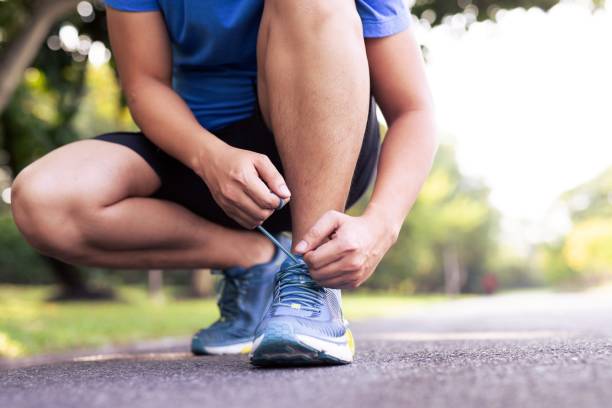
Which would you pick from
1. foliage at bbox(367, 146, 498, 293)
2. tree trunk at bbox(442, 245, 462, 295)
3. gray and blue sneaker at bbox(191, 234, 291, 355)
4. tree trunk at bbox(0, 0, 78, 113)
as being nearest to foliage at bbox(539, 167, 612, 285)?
foliage at bbox(367, 146, 498, 293)

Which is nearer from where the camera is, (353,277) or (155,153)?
(353,277)

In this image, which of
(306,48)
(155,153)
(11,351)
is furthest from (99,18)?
(306,48)

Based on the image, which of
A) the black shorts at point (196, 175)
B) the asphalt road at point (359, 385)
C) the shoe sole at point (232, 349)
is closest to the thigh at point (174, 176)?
the black shorts at point (196, 175)

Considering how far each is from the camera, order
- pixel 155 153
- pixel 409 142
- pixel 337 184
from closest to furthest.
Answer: pixel 337 184
pixel 409 142
pixel 155 153

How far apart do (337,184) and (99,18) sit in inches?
202

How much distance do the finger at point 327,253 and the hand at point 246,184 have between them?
12cm

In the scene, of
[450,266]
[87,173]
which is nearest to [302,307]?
[87,173]

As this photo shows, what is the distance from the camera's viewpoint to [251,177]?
123 cm

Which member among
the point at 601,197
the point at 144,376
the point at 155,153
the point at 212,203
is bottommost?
the point at 601,197

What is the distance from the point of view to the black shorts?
1.71 metres

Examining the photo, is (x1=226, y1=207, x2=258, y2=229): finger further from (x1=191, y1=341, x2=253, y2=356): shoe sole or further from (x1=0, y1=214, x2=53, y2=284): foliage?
(x1=0, y1=214, x2=53, y2=284): foliage

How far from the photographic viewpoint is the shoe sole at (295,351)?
119 cm

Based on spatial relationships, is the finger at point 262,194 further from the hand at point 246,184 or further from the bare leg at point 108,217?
the bare leg at point 108,217

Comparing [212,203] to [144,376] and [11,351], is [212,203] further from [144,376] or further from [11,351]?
[11,351]
